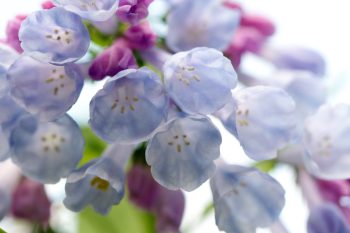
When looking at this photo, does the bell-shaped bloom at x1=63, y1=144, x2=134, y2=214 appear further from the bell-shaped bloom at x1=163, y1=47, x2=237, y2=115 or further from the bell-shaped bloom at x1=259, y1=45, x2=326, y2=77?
the bell-shaped bloom at x1=259, y1=45, x2=326, y2=77

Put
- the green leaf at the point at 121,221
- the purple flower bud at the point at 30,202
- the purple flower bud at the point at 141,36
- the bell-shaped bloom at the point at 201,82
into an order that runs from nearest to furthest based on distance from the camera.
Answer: the bell-shaped bloom at the point at 201,82, the purple flower bud at the point at 141,36, the purple flower bud at the point at 30,202, the green leaf at the point at 121,221

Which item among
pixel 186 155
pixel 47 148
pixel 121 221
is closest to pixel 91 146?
pixel 121 221

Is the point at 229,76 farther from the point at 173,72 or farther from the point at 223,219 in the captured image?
the point at 223,219

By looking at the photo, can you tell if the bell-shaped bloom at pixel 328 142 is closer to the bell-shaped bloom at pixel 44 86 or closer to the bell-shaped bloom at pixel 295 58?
the bell-shaped bloom at pixel 295 58

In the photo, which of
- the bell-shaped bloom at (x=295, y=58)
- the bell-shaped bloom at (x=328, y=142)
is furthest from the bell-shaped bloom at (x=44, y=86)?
the bell-shaped bloom at (x=295, y=58)

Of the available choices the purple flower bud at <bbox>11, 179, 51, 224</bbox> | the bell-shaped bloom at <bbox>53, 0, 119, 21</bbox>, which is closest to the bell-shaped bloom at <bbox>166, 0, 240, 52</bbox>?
the bell-shaped bloom at <bbox>53, 0, 119, 21</bbox>

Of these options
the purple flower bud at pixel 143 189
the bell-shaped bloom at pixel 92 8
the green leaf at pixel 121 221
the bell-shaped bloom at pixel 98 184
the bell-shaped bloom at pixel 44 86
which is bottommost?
the green leaf at pixel 121 221

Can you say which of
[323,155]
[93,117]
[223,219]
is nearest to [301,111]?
[323,155]
